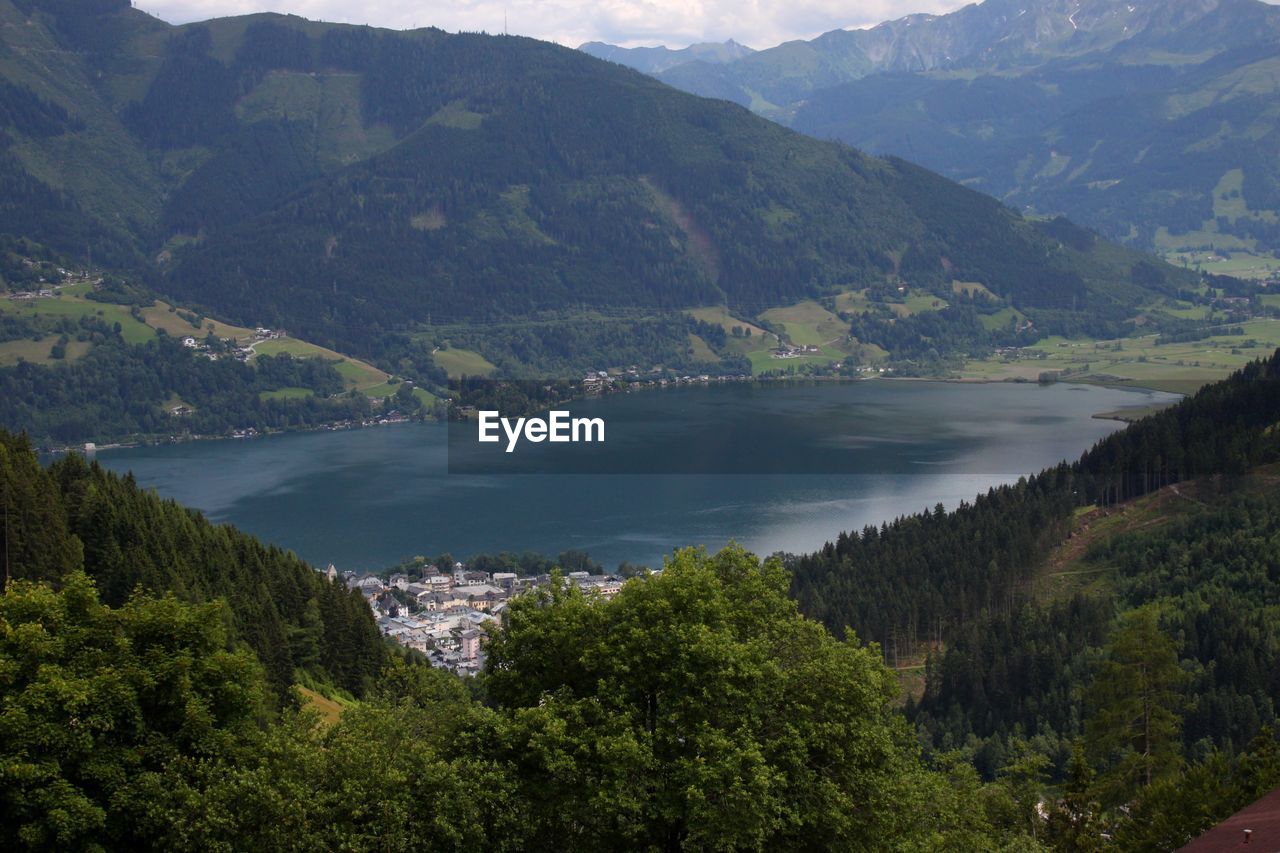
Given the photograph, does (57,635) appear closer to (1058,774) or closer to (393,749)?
(393,749)

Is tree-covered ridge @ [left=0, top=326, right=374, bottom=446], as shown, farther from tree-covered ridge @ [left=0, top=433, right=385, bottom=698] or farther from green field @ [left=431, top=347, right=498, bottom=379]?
tree-covered ridge @ [left=0, top=433, right=385, bottom=698]

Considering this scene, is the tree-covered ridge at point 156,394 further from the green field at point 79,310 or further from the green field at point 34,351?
the green field at point 79,310

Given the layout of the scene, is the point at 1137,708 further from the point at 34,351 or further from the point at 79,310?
the point at 79,310

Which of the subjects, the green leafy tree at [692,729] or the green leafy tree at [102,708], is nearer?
the green leafy tree at [102,708]

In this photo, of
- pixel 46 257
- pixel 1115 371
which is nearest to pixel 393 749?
pixel 1115 371

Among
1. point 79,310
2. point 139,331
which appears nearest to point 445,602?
point 139,331

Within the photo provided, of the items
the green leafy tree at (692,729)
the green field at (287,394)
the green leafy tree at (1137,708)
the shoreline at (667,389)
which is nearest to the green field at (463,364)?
the shoreline at (667,389)

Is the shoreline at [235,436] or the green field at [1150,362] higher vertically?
the green field at [1150,362]
